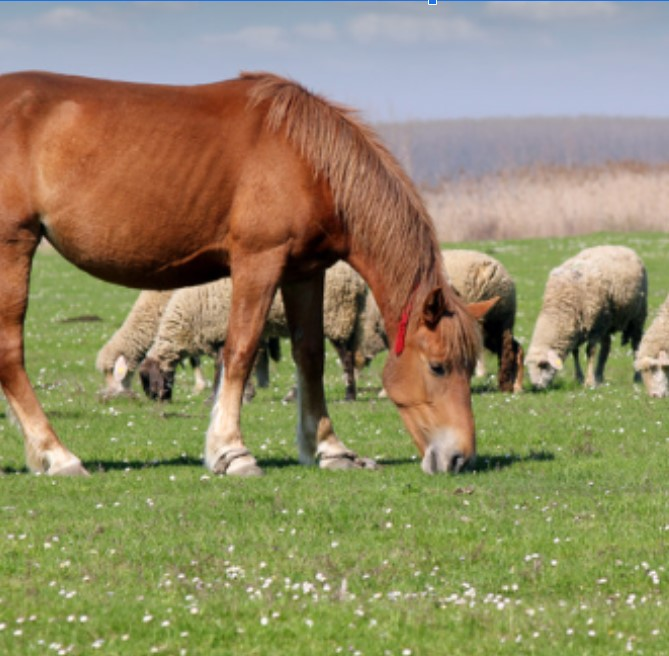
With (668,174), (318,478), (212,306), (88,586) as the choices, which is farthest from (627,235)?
(88,586)

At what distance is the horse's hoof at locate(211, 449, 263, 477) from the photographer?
1061 cm

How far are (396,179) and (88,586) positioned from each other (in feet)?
14.3

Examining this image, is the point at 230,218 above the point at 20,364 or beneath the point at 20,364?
above

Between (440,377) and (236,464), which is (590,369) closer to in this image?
(440,377)

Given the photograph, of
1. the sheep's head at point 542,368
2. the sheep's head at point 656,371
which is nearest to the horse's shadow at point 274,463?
the sheep's head at point 656,371

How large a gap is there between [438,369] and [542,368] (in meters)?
8.84

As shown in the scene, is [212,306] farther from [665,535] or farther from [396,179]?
[665,535]

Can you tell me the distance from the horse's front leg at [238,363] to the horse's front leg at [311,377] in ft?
1.94

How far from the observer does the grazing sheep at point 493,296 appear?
18766mm

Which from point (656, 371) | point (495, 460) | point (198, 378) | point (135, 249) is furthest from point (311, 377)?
point (198, 378)

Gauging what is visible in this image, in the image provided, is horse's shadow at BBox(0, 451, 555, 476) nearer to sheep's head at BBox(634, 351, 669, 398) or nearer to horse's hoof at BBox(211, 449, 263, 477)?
horse's hoof at BBox(211, 449, 263, 477)

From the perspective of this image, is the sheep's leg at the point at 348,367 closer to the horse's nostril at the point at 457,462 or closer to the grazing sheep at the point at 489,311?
the grazing sheep at the point at 489,311

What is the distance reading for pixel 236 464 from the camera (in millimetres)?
10625

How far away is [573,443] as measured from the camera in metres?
12.6
